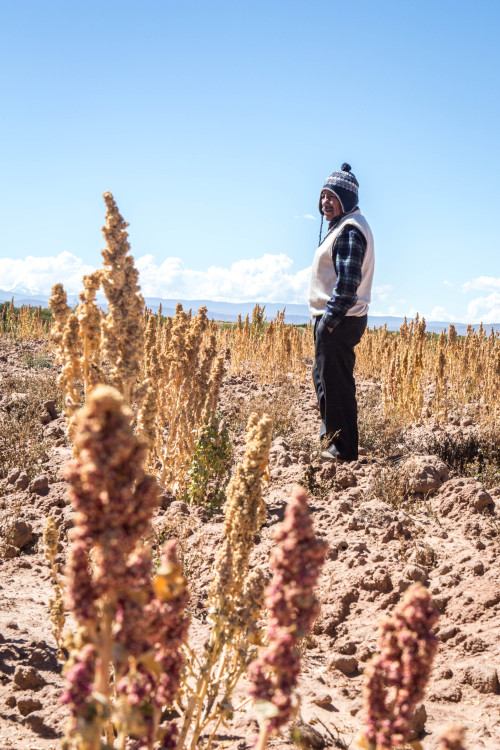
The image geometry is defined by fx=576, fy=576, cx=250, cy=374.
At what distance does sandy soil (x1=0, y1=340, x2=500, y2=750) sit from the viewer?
2.21 meters

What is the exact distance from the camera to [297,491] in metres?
1.08

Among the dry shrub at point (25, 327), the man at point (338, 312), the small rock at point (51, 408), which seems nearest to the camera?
the man at point (338, 312)

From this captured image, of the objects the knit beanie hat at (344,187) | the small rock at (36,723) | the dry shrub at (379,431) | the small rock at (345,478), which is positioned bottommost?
the small rock at (36,723)

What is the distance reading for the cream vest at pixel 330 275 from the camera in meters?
5.03

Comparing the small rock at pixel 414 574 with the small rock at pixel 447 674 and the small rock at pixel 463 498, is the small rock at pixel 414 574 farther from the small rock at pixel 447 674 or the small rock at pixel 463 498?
the small rock at pixel 463 498

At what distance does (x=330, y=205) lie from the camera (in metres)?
5.18

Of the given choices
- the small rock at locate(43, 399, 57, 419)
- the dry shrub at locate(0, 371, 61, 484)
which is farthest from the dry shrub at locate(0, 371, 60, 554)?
the small rock at locate(43, 399, 57, 419)

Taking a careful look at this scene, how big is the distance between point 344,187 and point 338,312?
1173mm

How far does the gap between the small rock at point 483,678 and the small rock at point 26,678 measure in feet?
5.92

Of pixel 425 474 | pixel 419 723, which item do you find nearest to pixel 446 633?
pixel 419 723

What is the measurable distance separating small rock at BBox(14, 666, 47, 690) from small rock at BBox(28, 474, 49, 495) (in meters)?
2.43

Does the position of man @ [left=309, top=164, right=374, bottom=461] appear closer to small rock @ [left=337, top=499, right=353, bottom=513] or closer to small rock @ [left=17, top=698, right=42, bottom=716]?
small rock @ [left=337, top=499, right=353, bottom=513]

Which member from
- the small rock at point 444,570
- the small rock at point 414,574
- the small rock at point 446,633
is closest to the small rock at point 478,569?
the small rock at point 444,570

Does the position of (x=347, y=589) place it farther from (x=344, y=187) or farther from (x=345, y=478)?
(x=344, y=187)
